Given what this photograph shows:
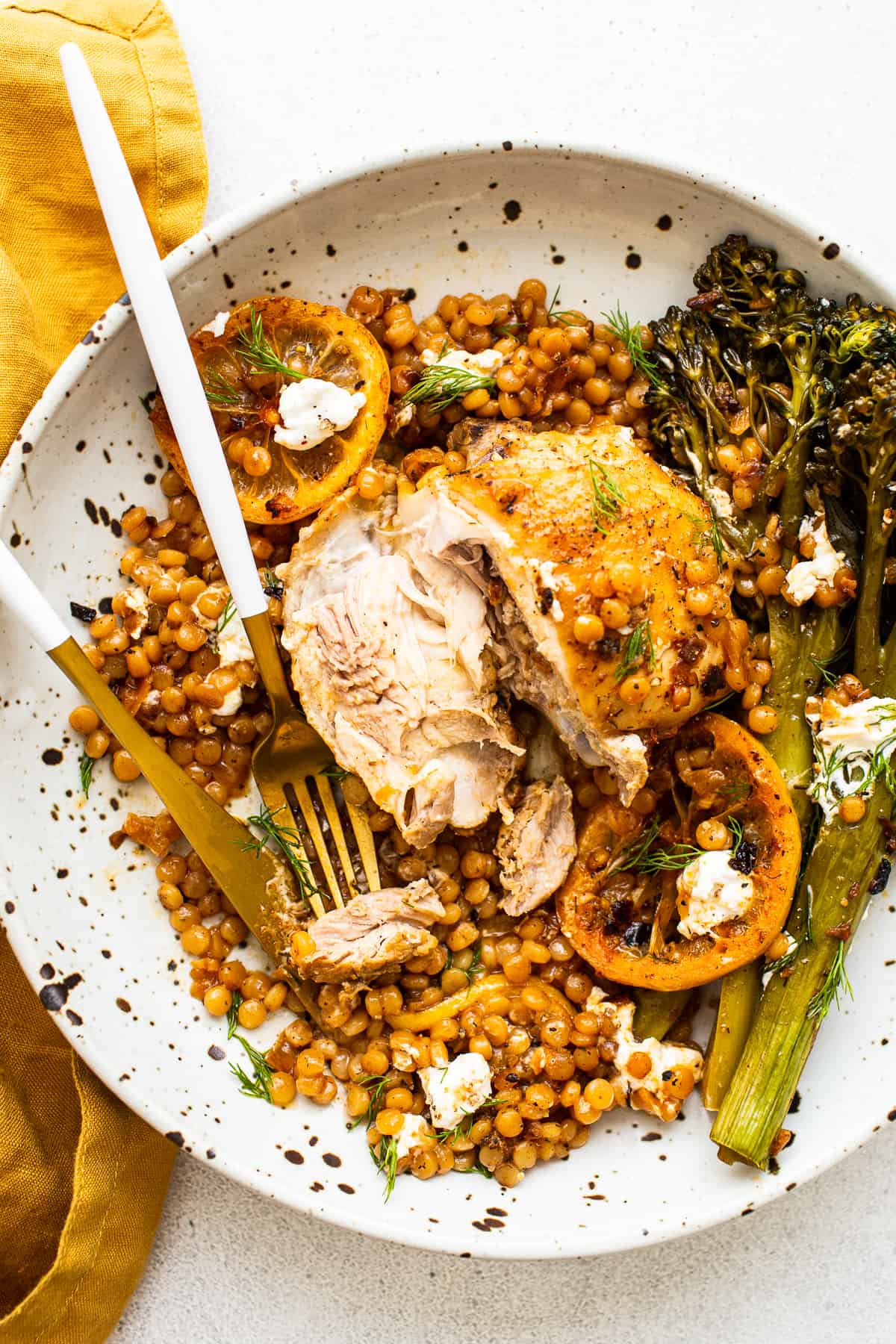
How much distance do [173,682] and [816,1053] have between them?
2.64 metres

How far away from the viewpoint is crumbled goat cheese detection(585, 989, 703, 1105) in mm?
3670

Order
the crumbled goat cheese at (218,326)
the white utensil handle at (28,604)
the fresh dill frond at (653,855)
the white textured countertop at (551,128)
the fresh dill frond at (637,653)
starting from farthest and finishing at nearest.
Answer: the white textured countertop at (551,128)
the crumbled goat cheese at (218,326)
the fresh dill frond at (653,855)
the white utensil handle at (28,604)
the fresh dill frond at (637,653)

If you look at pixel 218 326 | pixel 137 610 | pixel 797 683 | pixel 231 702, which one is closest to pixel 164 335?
pixel 218 326

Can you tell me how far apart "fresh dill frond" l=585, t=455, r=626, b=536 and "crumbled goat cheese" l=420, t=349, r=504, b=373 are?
74cm

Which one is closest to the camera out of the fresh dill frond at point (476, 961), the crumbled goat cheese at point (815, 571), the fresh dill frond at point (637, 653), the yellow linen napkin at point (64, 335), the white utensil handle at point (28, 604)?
the fresh dill frond at point (637, 653)

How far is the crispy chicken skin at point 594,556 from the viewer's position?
3.24 metres

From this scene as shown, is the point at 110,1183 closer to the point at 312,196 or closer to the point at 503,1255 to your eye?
the point at 503,1255

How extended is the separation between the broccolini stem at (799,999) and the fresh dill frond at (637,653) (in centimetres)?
89

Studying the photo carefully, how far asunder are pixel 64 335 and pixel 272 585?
1290 millimetres

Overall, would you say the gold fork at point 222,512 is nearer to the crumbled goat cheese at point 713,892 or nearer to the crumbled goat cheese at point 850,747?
the crumbled goat cheese at point 713,892

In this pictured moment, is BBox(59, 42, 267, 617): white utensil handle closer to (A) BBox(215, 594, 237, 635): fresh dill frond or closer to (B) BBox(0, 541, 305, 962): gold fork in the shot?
(A) BBox(215, 594, 237, 635): fresh dill frond

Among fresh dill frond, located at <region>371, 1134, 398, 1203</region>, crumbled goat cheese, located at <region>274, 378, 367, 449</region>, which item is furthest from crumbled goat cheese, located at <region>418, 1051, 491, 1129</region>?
crumbled goat cheese, located at <region>274, 378, 367, 449</region>

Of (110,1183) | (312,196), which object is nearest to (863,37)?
(312,196)

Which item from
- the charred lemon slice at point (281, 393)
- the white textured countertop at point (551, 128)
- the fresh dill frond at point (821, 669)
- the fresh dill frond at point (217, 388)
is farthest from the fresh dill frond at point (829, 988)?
the fresh dill frond at point (217, 388)
